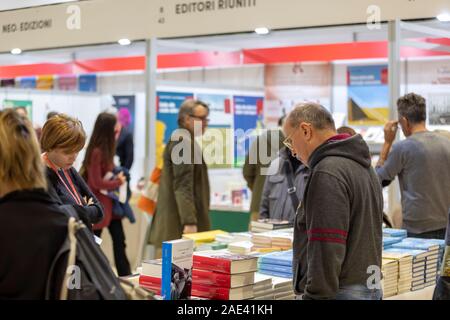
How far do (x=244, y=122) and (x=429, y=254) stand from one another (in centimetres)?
413

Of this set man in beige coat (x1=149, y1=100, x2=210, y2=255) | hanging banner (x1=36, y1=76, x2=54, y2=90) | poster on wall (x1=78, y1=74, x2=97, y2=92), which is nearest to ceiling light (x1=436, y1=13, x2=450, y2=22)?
man in beige coat (x1=149, y1=100, x2=210, y2=255)

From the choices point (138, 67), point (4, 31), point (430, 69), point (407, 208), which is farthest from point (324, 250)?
point (138, 67)

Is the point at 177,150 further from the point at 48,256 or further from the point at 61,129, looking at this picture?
the point at 48,256

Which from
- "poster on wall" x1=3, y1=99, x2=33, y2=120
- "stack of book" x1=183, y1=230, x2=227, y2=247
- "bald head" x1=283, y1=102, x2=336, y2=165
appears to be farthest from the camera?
"poster on wall" x1=3, y1=99, x2=33, y2=120

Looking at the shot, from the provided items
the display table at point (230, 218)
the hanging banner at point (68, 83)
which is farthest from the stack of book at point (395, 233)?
the hanging banner at point (68, 83)

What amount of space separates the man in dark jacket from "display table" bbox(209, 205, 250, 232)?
430cm

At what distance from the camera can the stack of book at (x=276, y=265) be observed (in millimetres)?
3568

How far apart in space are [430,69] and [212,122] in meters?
2.87

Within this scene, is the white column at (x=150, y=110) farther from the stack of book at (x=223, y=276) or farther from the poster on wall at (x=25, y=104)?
the stack of book at (x=223, y=276)

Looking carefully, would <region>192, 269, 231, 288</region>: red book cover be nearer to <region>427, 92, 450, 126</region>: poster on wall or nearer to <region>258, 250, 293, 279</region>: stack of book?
<region>258, 250, 293, 279</region>: stack of book

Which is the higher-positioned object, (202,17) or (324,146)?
(202,17)

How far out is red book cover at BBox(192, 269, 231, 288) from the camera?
123 inches

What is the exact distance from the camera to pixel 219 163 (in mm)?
7402

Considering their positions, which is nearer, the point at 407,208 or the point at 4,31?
the point at 407,208
